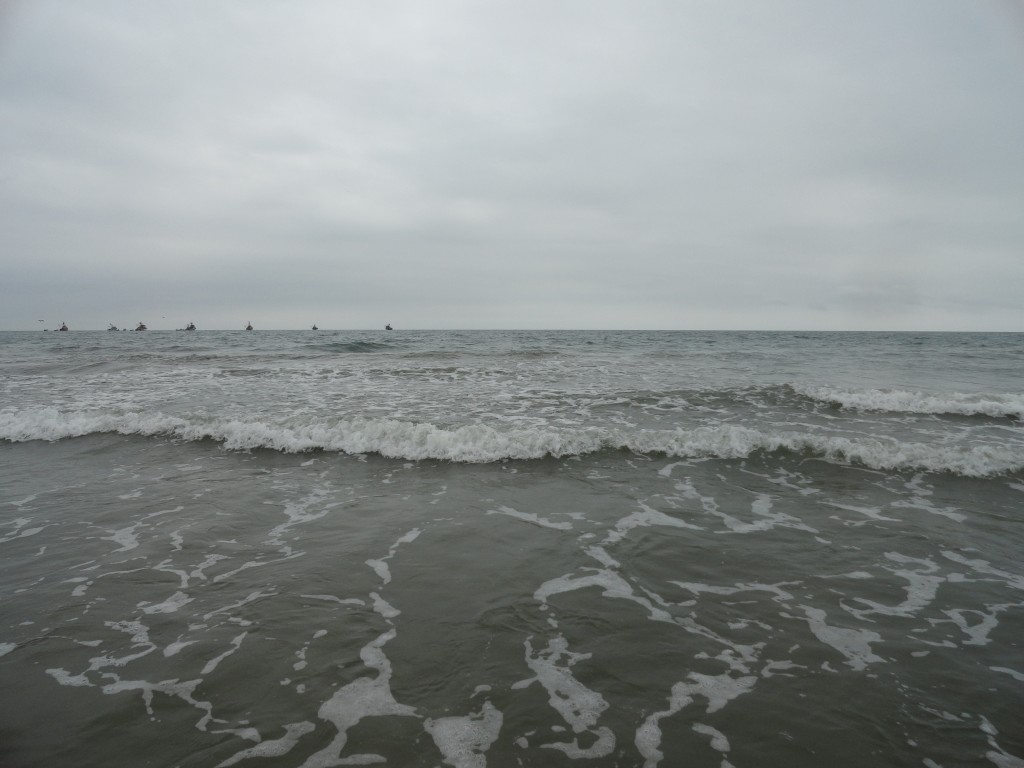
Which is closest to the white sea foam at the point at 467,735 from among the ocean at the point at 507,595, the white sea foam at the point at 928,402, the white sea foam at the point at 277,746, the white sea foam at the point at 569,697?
the ocean at the point at 507,595

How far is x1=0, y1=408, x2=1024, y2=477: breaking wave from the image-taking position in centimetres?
929

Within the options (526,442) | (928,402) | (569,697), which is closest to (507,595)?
(569,697)

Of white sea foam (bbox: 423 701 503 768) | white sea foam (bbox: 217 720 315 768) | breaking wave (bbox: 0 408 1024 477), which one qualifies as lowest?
white sea foam (bbox: 217 720 315 768)

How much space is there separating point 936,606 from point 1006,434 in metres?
10.1

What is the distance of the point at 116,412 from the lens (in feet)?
41.9

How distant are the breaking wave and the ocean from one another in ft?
0.24

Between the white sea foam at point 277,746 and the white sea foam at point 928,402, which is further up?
the white sea foam at point 928,402

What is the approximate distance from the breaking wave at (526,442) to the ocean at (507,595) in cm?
7

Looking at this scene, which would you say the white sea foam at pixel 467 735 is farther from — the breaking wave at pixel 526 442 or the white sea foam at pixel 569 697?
the breaking wave at pixel 526 442

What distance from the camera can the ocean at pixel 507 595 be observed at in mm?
3217

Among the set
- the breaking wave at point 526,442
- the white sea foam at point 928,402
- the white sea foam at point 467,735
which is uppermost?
the white sea foam at point 928,402

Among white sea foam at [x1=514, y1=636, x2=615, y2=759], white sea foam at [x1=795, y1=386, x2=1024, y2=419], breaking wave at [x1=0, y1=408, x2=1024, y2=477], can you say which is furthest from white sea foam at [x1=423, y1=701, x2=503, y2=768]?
white sea foam at [x1=795, y1=386, x2=1024, y2=419]

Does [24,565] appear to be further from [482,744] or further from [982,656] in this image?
[982,656]

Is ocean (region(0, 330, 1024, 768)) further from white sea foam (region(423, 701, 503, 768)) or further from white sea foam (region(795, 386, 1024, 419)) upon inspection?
white sea foam (region(795, 386, 1024, 419))
